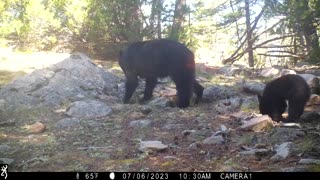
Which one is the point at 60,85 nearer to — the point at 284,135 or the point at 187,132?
the point at 187,132

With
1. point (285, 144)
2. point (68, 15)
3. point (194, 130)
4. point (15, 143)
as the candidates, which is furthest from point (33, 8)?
point (285, 144)

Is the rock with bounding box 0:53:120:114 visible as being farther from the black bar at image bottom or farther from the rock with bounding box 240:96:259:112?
the black bar at image bottom

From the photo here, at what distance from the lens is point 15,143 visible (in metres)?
6.25

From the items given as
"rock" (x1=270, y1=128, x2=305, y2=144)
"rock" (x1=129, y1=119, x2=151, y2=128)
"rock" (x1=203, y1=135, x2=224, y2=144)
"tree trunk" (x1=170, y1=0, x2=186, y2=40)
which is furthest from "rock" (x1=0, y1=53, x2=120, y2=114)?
"rock" (x1=270, y1=128, x2=305, y2=144)

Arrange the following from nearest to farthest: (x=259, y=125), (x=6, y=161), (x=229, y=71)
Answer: (x=6, y=161) < (x=259, y=125) < (x=229, y=71)

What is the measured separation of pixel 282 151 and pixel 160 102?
4.44 meters

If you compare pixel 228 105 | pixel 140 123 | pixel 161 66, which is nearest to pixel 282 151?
pixel 140 123

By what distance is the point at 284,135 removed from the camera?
19.3 ft

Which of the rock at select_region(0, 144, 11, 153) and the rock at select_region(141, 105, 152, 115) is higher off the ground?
the rock at select_region(141, 105, 152, 115)

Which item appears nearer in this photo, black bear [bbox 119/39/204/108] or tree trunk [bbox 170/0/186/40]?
black bear [bbox 119/39/204/108]

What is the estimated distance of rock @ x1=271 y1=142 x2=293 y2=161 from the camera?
493cm

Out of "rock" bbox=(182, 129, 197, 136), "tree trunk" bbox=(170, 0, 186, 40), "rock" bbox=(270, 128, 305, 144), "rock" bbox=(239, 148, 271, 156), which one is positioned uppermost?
"tree trunk" bbox=(170, 0, 186, 40)

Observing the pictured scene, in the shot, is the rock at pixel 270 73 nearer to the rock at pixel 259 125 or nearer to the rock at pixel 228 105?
the rock at pixel 228 105

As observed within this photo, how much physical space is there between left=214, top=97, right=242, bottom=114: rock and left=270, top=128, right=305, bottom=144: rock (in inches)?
84.2
